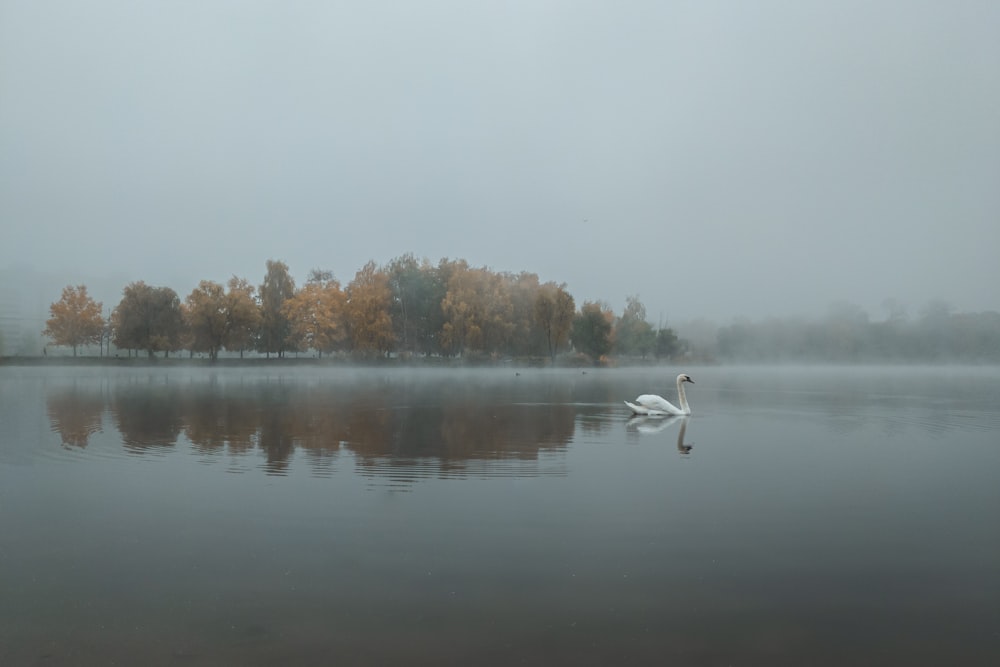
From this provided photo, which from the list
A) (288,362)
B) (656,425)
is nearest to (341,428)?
(656,425)

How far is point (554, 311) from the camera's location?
82.4 metres

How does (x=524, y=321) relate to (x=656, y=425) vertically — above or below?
above

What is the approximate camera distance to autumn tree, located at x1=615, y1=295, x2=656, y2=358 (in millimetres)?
104919

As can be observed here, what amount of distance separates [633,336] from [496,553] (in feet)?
333

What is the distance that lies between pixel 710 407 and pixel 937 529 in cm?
1816

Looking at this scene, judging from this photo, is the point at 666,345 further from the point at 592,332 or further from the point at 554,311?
the point at 554,311

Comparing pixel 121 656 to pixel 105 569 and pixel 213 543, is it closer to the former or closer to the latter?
pixel 105 569

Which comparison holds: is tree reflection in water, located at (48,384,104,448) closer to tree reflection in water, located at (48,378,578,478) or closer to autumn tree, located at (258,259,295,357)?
tree reflection in water, located at (48,378,578,478)

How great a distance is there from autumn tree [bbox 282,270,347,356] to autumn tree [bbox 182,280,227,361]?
24.6 ft

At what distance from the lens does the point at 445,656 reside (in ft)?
14.8

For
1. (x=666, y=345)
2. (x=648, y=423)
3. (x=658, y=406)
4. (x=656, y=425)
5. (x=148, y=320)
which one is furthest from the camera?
(x=666, y=345)

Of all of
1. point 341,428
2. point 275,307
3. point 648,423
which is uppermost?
point 275,307

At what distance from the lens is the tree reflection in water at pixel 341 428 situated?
12.7 metres

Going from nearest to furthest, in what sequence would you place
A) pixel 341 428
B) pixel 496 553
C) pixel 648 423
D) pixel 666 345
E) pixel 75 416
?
pixel 496 553 → pixel 341 428 → pixel 648 423 → pixel 75 416 → pixel 666 345
